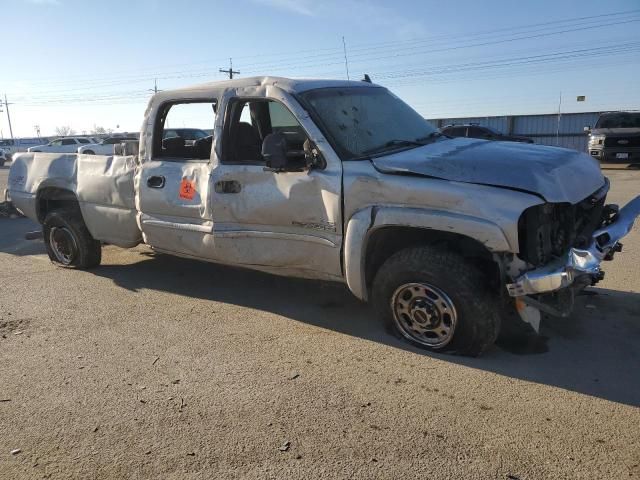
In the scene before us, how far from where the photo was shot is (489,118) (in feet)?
95.1

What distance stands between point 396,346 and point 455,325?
1.80ft

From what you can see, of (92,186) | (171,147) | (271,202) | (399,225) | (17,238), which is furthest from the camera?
(17,238)

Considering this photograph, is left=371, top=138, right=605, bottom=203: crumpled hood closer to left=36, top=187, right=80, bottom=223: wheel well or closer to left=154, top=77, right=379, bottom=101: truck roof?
left=154, top=77, right=379, bottom=101: truck roof

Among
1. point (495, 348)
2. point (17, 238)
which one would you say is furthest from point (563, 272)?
point (17, 238)

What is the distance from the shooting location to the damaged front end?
3.30 meters

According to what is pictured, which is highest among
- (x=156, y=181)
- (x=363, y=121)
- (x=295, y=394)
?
(x=363, y=121)

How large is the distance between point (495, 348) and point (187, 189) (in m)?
2.94

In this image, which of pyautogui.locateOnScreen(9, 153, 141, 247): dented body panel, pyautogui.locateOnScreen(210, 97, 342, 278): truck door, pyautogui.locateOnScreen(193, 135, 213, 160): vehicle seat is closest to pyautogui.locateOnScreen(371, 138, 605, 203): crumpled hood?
pyautogui.locateOnScreen(210, 97, 342, 278): truck door

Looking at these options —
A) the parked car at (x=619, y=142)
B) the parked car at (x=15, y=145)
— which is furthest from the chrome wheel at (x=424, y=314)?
the parked car at (x=15, y=145)

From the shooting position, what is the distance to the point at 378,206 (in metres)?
3.78

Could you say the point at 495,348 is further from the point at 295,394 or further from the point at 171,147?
the point at 171,147

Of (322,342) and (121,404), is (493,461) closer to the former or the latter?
(322,342)

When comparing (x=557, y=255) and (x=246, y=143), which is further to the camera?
(x=246, y=143)

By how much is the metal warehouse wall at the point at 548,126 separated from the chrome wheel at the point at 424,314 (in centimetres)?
2389
